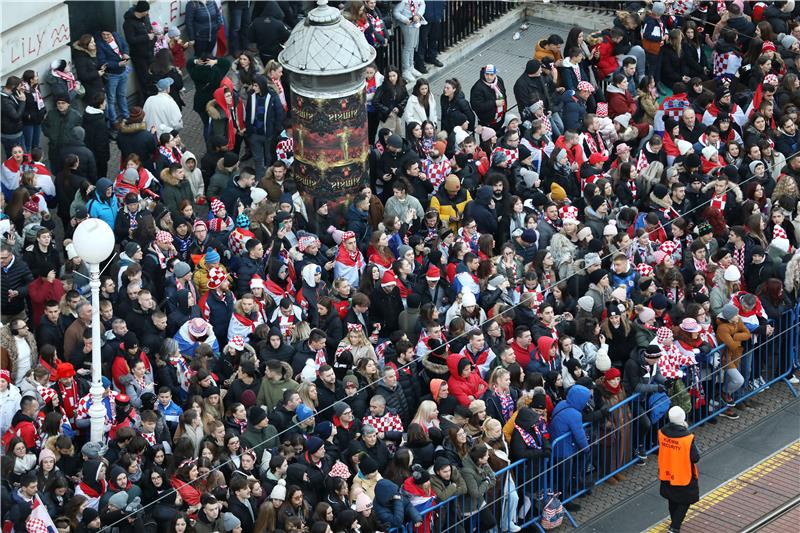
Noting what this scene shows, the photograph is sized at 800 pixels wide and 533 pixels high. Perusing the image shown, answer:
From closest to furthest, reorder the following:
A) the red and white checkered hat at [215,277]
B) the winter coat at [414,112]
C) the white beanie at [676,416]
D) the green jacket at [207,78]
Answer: the white beanie at [676,416]
the red and white checkered hat at [215,277]
the winter coat at [414,112]
the green jacket at [207,78]

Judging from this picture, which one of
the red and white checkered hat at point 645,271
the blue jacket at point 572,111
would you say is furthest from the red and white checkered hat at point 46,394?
the blue jacket at point 572,111

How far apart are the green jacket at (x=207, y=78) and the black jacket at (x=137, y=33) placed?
790 mm

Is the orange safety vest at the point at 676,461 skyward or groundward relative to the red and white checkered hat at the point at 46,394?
groundward

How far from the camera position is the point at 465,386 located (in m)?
20.8

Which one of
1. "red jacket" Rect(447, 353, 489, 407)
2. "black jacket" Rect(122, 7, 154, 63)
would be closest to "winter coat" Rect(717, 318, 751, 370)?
"red jacket" Rect(447, 353, 489, 407)

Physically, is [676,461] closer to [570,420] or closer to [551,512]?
[570,420]

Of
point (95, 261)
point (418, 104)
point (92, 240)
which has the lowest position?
point (418, 104)

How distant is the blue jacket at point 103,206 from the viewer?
22.8 meters

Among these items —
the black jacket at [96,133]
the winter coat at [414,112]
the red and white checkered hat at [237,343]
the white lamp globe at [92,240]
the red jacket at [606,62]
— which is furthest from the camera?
the red jacket at [606,62]

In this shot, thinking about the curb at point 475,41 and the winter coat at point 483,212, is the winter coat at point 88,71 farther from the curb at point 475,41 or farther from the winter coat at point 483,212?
the winter coat at point 483,212

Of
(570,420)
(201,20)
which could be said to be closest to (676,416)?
(570,420)

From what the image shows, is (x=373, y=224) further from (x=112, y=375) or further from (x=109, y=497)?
(x=109, y=497)

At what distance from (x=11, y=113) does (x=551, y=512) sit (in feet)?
26.9

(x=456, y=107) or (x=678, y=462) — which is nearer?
(x=678, y=462)
